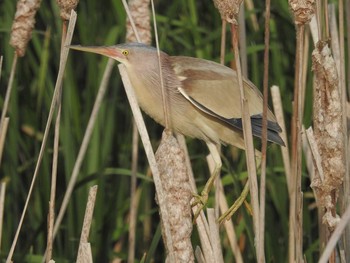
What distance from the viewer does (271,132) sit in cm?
256

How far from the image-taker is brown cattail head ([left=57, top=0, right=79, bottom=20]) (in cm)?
194

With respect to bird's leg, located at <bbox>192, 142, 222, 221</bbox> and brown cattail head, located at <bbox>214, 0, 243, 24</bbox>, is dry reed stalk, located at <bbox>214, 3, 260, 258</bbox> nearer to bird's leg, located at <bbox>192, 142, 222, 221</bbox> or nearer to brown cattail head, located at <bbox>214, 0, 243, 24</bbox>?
brown cattail head, located at <bbox>214, 0, 243, 24</bbox>

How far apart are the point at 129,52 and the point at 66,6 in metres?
0.58

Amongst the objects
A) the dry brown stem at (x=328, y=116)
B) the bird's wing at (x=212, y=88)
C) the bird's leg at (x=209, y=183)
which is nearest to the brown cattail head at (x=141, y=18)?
the bird's wing at (x=212, y=88)

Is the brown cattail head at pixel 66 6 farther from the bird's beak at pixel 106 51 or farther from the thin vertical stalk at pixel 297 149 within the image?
the thin vertical stalk at pixel 297 149

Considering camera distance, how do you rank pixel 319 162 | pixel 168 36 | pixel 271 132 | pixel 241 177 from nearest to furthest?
pixel 319 162
pixel 271 132
pixel 241 177
pixel 168 36

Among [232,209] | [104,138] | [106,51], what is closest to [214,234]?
[232,209]

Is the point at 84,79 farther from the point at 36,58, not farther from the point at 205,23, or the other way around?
the point at 205,23

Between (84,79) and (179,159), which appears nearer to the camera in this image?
(179,159)

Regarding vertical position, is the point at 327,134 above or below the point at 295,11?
below

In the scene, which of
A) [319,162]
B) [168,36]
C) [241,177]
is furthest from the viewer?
[168,36]

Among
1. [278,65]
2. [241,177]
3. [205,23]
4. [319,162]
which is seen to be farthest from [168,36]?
[319,162]

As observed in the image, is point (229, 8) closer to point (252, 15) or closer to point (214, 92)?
point (214, 92)

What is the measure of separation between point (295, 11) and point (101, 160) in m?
1.28
